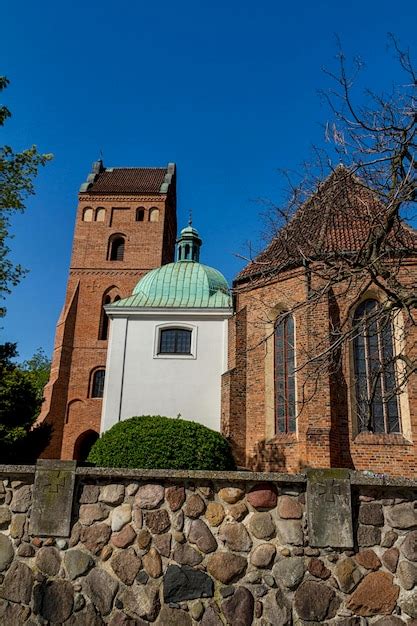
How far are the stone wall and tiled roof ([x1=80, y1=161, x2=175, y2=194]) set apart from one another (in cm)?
2827

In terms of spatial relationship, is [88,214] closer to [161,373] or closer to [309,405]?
[161,373]

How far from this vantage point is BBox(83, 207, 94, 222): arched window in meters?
29.9

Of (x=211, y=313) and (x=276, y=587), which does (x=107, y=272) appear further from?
(x=276, y=587)

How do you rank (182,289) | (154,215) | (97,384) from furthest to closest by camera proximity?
(154,215), (97,384), (182,289)

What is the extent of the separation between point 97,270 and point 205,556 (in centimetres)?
2536

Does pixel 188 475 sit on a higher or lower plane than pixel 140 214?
lower

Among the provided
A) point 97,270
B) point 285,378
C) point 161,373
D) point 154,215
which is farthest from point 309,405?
point 154,215

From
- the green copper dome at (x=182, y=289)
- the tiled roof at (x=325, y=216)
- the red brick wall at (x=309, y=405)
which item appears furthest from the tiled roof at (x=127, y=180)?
the tiled roof at (x=325, y=216)

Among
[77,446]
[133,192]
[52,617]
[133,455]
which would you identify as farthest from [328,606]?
[133,192]

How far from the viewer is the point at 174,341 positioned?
63.5 ft

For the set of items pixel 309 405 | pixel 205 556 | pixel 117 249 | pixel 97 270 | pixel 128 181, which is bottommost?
pixel 205 556

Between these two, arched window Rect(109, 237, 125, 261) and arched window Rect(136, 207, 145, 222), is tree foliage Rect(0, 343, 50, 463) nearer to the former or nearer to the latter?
arched window Rect(109, 237, 125, 261)

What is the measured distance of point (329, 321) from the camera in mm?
13555

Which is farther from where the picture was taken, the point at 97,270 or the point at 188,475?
the point at 97,270
